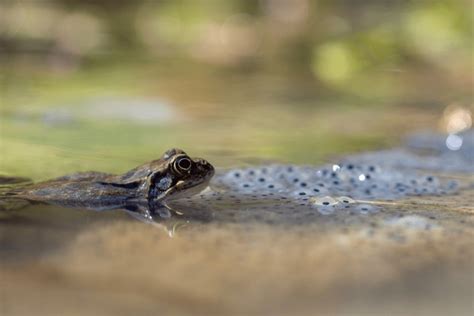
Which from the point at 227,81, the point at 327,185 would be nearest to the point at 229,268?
the point at 327,185

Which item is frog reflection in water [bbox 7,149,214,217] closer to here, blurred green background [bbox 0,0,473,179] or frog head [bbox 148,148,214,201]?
frog head [bbox 148,148,214,201]

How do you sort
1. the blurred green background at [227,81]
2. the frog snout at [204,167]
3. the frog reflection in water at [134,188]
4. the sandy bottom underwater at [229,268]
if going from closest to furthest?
1. the sandy bottom underwater at [229,268]
2. the frog reflection in water at [134,188]
3. the frog snout at [204,167]
4. the blurred green background at [227,81]

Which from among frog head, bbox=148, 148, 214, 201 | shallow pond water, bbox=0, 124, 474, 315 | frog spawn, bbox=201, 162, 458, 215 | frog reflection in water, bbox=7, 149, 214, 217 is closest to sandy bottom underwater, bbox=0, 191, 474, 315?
shallow pond water, bbox=0, 124, 474, 315

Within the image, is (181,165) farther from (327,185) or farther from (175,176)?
(327,185)

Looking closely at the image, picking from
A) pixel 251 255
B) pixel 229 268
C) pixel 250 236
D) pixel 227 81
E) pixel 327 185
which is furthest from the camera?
pixel 227 81

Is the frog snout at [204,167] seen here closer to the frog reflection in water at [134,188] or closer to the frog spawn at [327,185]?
the frog reflection in water at [134,188]

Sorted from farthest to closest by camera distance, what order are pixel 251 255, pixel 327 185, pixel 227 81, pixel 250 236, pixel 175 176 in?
pixel 227 81, pixel 327 185, pixel 175 176, pixel 250 236, pixel 251 255

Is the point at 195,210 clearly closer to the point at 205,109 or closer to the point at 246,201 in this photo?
the point at 246,201

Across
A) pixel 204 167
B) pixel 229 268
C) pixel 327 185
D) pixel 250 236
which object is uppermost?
pixel 327 185

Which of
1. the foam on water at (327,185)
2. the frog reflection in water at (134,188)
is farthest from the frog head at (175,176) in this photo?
the foam on water at (327,185)
